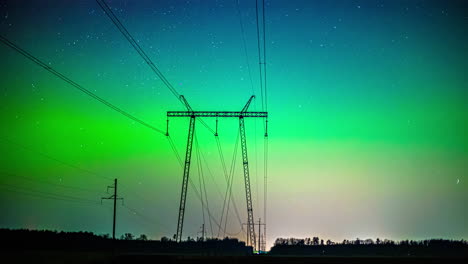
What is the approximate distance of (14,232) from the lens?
143 metres

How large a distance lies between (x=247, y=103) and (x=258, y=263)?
118 ft

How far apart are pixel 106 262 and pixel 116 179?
2946 cm

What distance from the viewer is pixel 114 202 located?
84.1 metres

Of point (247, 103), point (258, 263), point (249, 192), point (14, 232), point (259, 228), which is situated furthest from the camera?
point (259, 228)

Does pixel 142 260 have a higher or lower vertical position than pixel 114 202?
lower

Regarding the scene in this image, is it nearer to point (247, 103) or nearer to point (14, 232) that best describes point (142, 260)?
point (247, 103)

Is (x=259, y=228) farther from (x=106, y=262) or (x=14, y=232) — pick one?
(x=106, y=262)

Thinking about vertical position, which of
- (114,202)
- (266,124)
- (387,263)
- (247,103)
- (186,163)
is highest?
(247,103)

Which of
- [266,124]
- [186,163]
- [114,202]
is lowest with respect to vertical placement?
[114,202]

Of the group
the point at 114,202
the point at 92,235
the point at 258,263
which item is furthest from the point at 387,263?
the point at 92,235

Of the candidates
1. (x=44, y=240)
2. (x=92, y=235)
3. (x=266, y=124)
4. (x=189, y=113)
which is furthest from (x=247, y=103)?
(x=92, y=235)

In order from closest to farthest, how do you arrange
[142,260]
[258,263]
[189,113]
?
[142,260], [258,263], [189,113]

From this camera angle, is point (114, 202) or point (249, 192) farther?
point (249, 192)

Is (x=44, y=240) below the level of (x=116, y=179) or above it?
below
